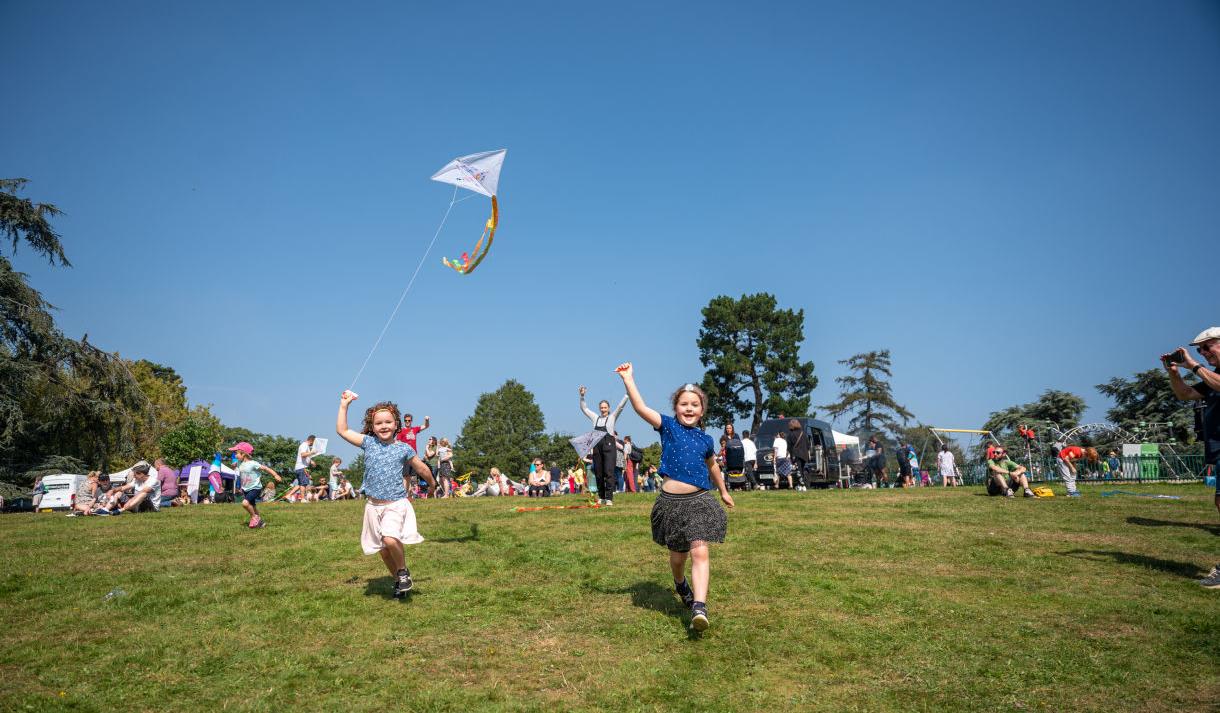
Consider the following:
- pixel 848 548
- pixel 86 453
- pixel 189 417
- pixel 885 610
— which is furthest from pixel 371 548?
pixel 189 417

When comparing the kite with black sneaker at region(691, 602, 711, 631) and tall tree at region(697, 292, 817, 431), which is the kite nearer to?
black sneaker at region(691, 602, 711, 631)

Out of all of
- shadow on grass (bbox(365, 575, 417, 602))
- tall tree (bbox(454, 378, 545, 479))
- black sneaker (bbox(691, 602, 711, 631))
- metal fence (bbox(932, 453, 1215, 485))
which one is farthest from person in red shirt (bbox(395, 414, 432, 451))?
tall tree (bbox(454, 378, 545, 479))

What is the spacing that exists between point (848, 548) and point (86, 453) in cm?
3718

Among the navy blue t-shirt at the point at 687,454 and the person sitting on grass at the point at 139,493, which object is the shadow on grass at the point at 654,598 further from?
the person sitting on grass at the point at 139,493

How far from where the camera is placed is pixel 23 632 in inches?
308

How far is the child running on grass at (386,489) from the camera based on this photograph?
8.77m

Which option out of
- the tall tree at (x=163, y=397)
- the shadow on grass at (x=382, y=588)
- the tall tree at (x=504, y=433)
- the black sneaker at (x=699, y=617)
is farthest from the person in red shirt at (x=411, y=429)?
the tall tree at (x=504, y=433)

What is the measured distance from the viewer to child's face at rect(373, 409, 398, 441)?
9.11m

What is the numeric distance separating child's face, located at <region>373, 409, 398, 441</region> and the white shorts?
2.65ft

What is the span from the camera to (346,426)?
29.4ft

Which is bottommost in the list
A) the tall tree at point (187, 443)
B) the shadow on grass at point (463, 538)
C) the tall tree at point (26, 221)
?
the shadow on grass at point (463, 538)

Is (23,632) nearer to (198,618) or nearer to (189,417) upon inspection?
(198,618)

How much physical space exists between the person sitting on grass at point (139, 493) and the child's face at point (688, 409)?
18428 millimetres

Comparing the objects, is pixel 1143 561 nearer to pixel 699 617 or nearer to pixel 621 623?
pixel 699 617
